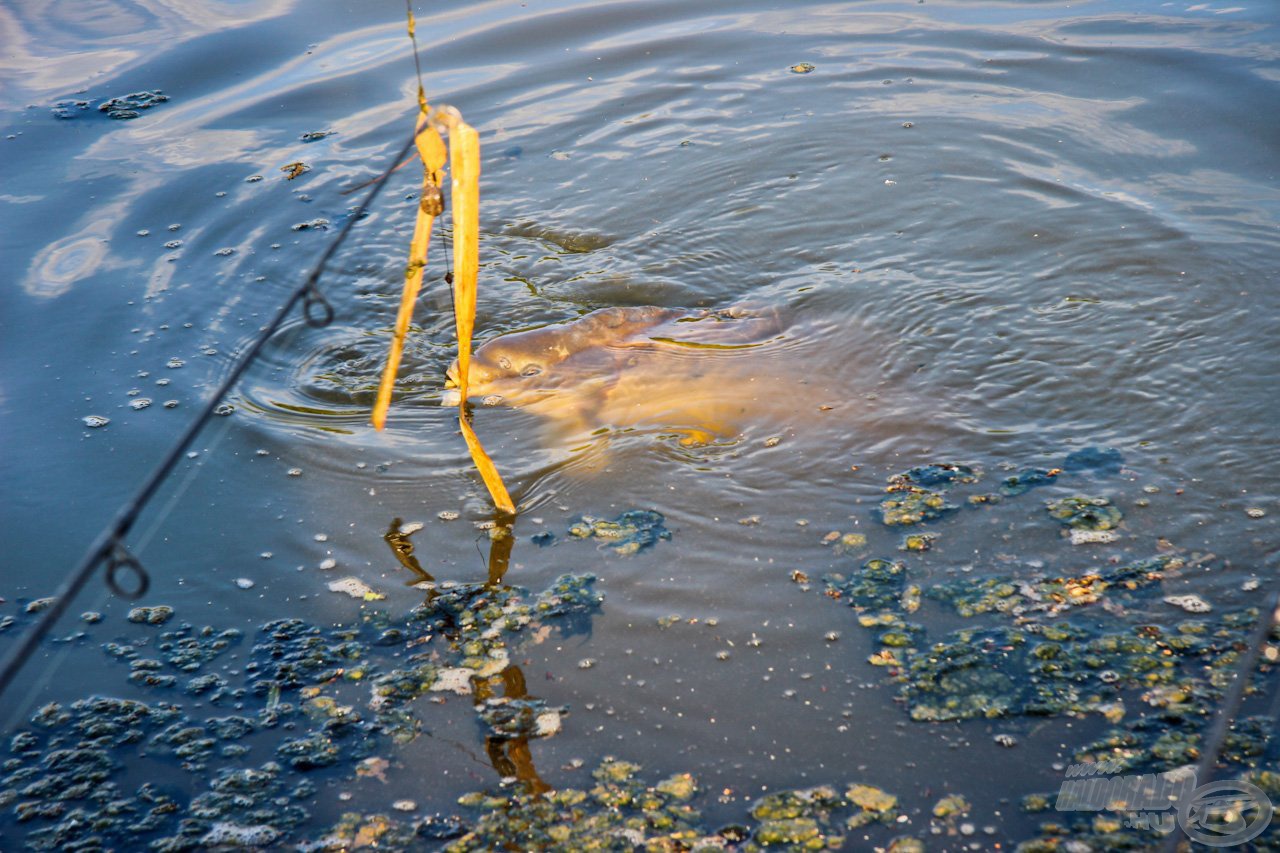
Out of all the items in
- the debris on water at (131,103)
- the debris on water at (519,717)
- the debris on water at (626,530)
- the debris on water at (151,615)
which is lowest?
the debris on water at (519,717)

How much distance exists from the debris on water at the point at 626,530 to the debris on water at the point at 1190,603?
1766mm

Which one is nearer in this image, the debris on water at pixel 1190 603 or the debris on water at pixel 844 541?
the debris on water at pixel 1190 603

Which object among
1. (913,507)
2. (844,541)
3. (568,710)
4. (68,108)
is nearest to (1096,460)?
(913,507)

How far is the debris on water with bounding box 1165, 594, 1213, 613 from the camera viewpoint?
3.36 meters

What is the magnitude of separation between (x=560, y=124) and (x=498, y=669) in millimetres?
5091

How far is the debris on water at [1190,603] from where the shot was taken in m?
3.36

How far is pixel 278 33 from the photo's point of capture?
8.95 meters

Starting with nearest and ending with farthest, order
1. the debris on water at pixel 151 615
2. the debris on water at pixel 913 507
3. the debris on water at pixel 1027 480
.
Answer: the debris on water at pixel 151 615
the debris on water at pixel 913 507
the debris on water at pixel 1027 480

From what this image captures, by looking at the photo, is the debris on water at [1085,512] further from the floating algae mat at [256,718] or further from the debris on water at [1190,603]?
the floating algae mat at [256,718]

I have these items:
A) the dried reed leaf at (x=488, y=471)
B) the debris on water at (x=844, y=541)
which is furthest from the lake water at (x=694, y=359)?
the dried reed leaf at (x=488, y=471)

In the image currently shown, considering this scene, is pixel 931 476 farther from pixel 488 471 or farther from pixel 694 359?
pixel 488 471

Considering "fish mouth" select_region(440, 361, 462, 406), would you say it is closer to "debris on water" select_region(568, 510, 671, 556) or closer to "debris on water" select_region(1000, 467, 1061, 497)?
"debris on water" select_region(568, 510, 671, 556)

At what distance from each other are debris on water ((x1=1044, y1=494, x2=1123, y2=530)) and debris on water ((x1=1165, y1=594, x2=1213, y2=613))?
0.40 metres

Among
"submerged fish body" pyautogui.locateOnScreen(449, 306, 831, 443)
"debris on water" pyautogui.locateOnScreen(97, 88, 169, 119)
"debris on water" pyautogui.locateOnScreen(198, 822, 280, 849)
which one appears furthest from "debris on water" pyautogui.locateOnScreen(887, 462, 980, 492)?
"debris on water" pyautogui.locateOnScreen(97, 88, 169, 119)
